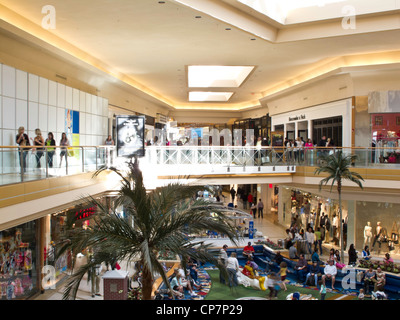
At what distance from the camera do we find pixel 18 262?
10297mm

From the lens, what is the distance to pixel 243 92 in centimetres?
3056

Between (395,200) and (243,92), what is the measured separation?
54.9 feet

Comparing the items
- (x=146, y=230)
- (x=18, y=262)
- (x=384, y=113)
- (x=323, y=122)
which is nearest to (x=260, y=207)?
(x=323, y=122)

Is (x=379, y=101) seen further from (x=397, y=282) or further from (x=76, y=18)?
(x=76, y=18)

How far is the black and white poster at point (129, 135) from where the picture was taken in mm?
13773

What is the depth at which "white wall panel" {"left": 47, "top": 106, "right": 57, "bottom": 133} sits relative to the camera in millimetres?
15377

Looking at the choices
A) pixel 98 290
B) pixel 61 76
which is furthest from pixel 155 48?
pixel 98 290

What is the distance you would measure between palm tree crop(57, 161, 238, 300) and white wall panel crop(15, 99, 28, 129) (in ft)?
25.9

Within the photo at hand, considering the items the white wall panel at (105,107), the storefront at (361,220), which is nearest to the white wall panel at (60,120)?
the white wall panel at (105,107)

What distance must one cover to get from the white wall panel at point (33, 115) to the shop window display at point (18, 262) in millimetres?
4539

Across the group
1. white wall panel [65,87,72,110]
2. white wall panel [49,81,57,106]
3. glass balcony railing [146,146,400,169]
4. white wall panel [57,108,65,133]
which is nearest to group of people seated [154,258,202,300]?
glass balcony railing [146,146,400,169]

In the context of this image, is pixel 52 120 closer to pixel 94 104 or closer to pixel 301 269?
pixel 94 104

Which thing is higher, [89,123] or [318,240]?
[89,123]

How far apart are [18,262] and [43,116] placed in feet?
21.1
